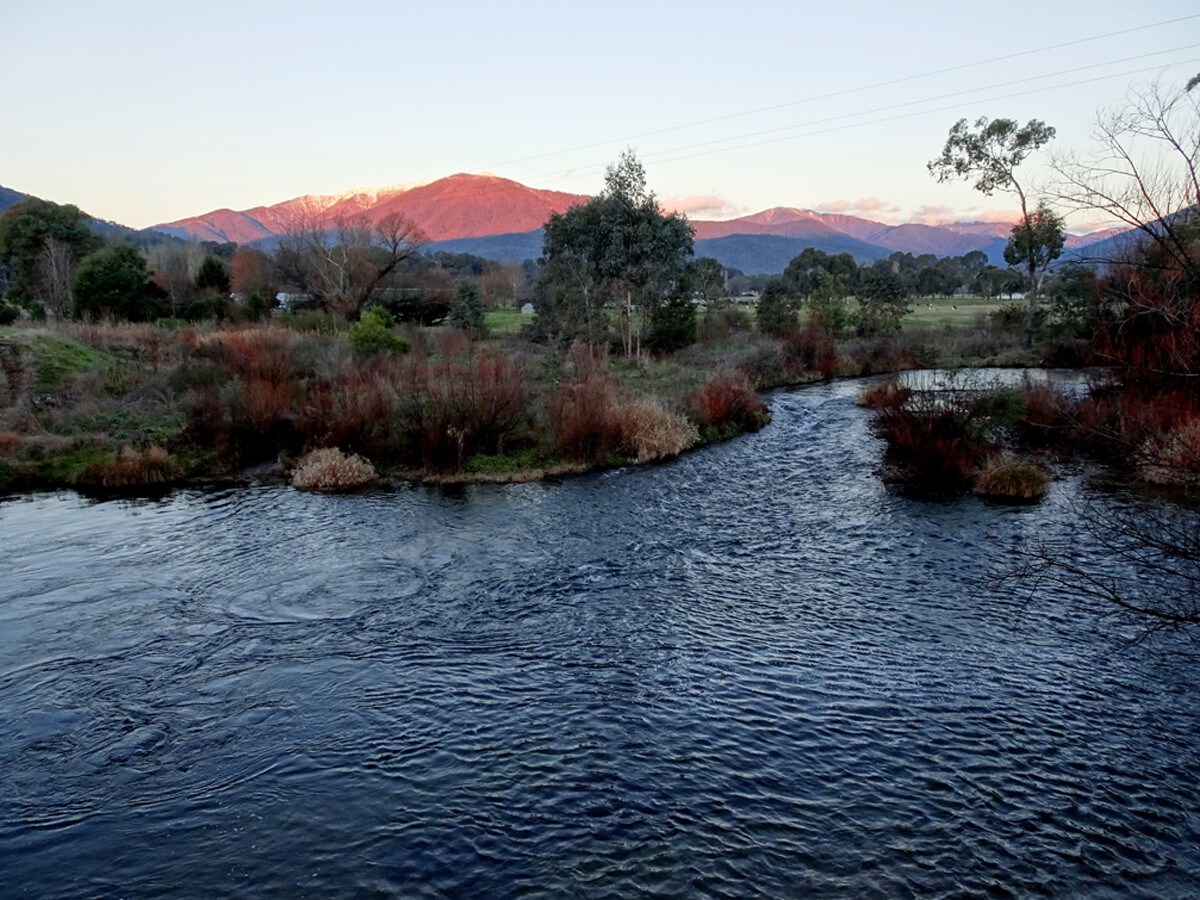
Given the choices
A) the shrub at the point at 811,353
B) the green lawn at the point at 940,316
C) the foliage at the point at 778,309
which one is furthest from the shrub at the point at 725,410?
the green lawn at the point at 940,316

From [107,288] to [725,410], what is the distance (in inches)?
1502

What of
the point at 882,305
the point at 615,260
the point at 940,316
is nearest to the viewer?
the point at 615,260

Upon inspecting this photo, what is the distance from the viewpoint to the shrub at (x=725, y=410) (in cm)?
2712

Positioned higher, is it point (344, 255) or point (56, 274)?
point (344, 255)

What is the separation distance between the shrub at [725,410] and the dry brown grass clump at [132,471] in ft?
54.4

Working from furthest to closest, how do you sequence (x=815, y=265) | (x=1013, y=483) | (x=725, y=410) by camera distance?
(x=815, y=265)
(x=725, y=410)
(x=1013, y=483)

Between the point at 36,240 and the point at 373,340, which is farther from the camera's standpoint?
the point at 36,240

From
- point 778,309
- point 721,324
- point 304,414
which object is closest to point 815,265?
point 778,309

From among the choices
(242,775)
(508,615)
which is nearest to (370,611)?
(508,615)

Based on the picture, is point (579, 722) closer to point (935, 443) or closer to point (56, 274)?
point (935, 443)

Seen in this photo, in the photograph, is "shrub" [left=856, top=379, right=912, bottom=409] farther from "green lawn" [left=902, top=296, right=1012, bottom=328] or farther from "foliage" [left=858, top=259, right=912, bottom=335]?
"green lawn" [left=902, top=296, right=1012, bottom=328]

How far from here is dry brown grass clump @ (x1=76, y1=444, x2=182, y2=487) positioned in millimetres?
20984

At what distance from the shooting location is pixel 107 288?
44719mm

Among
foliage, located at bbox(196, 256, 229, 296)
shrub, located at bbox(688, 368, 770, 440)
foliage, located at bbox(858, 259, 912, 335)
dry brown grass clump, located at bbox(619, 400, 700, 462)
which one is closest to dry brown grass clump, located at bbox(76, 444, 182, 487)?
dry brown grass clump, located at bbox(619, 400, 700, 462)
